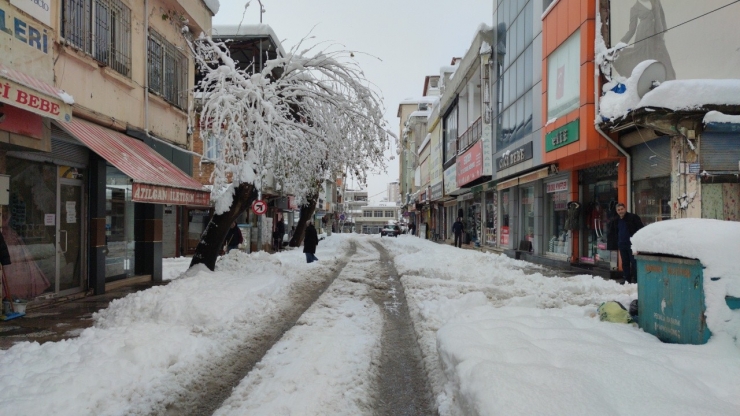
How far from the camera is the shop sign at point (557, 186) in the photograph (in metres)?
15.5

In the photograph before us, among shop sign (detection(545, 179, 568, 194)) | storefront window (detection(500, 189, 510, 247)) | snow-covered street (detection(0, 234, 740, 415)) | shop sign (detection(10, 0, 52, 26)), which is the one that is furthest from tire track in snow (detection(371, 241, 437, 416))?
storefront window (detection(500, 189, 510, 247))

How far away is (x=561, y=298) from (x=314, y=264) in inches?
367

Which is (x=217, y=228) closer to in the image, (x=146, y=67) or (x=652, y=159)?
(x=146, y=67)

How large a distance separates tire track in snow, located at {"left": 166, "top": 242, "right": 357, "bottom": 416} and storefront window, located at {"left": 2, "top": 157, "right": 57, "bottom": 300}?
486 centimetres

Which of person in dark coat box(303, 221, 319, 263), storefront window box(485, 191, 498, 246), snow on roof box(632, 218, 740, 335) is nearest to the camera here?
snow on roof box(632, 218, 740, 335)

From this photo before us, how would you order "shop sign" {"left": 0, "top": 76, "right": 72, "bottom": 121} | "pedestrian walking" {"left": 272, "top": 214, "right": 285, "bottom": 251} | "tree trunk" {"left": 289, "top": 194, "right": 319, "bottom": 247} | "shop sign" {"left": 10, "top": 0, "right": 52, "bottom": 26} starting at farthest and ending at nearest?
"pedestrian walking" {"left": 272, "top": 214, "right": 285, "bottom": 251}
"tree trunk" {"left": 289, "top": 194, "right": 319, "bottom": 247}
"shop sign" {"left": 10, "top": 0, "right": 52, "bottom": 26}
"shop sign" {"left": 0, "top": 76, "right": 72, "bottom": 121}

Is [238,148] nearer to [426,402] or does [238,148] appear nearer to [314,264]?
[314,264]

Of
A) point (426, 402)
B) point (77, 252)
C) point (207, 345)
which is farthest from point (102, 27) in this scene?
point (426, 402)

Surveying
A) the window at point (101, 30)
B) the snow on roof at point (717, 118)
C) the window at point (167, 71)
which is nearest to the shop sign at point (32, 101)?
the window at point (101, 30)

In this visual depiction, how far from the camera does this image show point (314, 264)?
1585 centimetres

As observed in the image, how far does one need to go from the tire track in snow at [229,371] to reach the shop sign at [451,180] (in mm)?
21437

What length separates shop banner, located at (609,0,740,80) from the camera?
1000 cm

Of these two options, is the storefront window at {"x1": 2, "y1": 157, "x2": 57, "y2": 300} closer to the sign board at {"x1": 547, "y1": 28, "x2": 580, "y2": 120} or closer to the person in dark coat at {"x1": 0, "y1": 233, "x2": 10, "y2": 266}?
the person in dark coat at {"x1": 0, "y1": 233, "x2": 10, "y2": 266}

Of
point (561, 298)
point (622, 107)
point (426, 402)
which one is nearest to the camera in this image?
point (426, 402)
